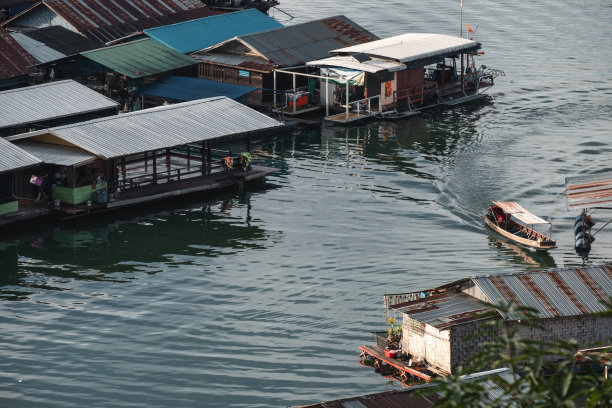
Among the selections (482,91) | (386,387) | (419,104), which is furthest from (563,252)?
(482,91)

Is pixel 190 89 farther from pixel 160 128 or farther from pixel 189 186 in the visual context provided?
pixel 189 186

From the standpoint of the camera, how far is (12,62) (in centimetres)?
8456

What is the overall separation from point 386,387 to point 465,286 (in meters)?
5.55

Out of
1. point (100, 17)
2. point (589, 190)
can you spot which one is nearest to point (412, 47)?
point (100, 17)

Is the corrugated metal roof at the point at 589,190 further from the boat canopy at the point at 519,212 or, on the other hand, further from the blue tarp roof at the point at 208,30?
the blue tarp roof at the point at 208,30

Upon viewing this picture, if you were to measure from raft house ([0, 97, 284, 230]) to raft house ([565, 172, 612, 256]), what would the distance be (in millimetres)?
20704

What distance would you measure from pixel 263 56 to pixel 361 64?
7.74 metres

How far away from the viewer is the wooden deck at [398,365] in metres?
43.8

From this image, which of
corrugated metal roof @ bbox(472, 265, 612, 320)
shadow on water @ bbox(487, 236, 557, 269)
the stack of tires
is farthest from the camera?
the stack of tires

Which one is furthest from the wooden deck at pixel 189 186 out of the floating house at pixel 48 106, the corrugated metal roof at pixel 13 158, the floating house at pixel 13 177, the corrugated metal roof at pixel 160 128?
the floating house at pixel 48 106

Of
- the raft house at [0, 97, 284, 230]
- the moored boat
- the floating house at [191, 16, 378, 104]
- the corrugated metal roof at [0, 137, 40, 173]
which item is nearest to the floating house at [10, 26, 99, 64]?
the floating house at [191, 16, 378, 104]

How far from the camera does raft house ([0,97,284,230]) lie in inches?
2557

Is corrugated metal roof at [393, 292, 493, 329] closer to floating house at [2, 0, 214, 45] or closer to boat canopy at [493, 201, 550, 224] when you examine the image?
boat canopy at [493, 201, 550, 224]

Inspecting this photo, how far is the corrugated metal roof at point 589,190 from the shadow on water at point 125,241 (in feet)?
53.5
